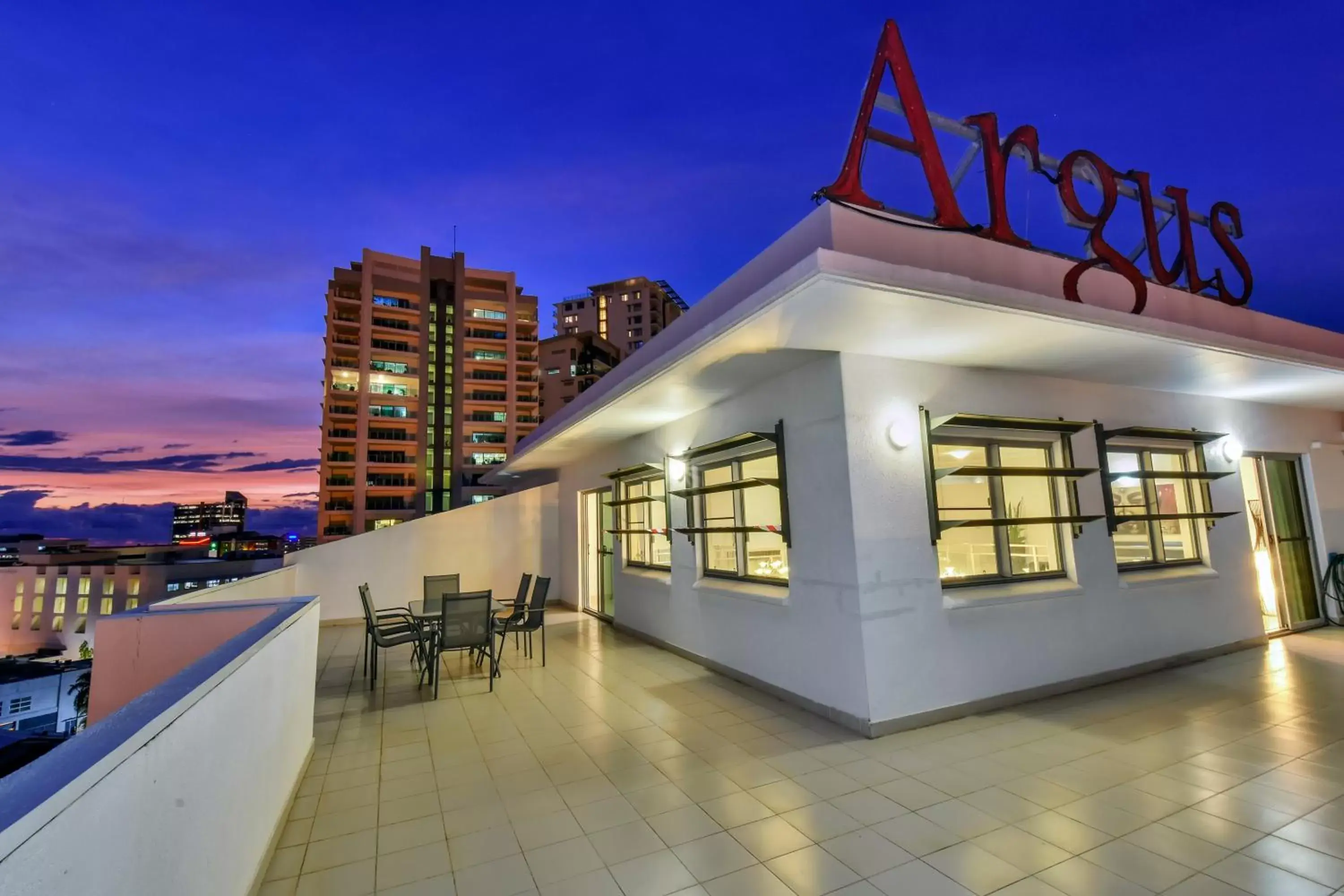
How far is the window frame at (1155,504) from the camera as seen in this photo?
5.09 m

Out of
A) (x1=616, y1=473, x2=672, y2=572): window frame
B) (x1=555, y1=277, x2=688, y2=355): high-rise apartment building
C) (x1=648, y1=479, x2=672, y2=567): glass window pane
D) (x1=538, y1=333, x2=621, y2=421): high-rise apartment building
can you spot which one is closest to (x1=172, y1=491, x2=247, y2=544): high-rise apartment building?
(x1=555, y1=277, x2=688, y2=355): high-rise apartment building

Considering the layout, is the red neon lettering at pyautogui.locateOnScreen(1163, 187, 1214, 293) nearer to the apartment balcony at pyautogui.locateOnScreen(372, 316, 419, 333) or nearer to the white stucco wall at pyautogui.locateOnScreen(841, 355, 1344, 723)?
the white stucco wall at pyautogui.locateOnScreen(841, 355, 1344, 723)

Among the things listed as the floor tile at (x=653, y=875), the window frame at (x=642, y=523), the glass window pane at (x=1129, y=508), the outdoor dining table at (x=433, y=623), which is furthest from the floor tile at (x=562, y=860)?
the glass window pane at (x=1129, y=508)

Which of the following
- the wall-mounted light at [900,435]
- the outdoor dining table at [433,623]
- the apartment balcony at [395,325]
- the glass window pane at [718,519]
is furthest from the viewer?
the apartment balcony at [395,325]

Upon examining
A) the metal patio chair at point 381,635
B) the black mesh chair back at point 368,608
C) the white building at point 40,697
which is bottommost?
the white building at point 40,697

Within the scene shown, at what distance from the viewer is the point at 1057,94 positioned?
3100cm

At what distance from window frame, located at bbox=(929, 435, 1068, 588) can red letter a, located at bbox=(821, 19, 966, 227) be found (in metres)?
1.70

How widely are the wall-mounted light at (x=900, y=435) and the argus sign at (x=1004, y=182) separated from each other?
1319 mm

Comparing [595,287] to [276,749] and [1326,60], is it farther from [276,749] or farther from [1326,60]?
[276,749]

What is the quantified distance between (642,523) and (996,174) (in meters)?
5.55

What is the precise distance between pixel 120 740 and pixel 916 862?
2760 mm

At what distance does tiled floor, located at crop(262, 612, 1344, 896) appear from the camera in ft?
7.49

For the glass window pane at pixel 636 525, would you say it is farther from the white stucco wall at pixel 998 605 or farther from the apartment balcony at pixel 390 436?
the apartment balcony at pixel 390 436

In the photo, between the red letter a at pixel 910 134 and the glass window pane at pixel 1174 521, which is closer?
the red letter a at pixel 910 134
